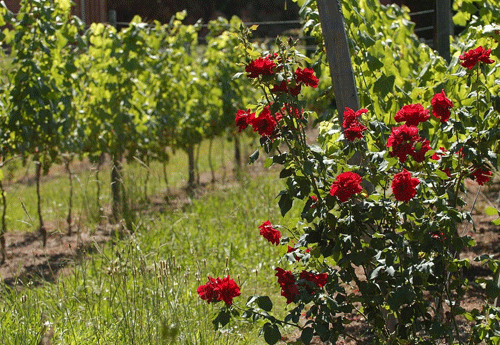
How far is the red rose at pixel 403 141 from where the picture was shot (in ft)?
7.36

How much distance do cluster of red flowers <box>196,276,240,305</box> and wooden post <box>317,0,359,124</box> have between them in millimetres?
808

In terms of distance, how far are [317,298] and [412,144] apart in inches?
24.3

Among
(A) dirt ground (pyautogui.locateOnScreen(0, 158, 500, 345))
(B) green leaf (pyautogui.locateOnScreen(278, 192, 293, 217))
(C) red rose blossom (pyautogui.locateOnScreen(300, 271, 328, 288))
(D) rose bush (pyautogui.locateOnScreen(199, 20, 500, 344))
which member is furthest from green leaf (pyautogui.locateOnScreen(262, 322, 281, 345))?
Result: (A) dirt ground (pyautogui.locateOnScreen(0, 158, 500, 345))

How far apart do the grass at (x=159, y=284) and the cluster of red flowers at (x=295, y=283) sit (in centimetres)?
23

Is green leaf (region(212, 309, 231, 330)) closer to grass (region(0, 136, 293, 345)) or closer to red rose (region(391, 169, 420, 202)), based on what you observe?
grass (region(0, 136, 293, 345))

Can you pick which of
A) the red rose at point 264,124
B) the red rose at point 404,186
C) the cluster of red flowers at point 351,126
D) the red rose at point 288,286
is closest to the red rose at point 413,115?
the cluster of red flowers at point 351,126

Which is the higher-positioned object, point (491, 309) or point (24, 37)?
point (24, 37)

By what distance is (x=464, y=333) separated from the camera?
10.7ft

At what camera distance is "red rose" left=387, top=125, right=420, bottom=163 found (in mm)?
2242

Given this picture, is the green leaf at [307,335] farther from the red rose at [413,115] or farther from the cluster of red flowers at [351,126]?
the red rose at [413,115]

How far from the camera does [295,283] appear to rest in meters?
2.35

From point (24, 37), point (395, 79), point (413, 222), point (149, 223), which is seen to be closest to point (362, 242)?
point (413, 222)

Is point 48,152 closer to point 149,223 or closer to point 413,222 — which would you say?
point 149,223

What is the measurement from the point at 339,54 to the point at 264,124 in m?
0.46
